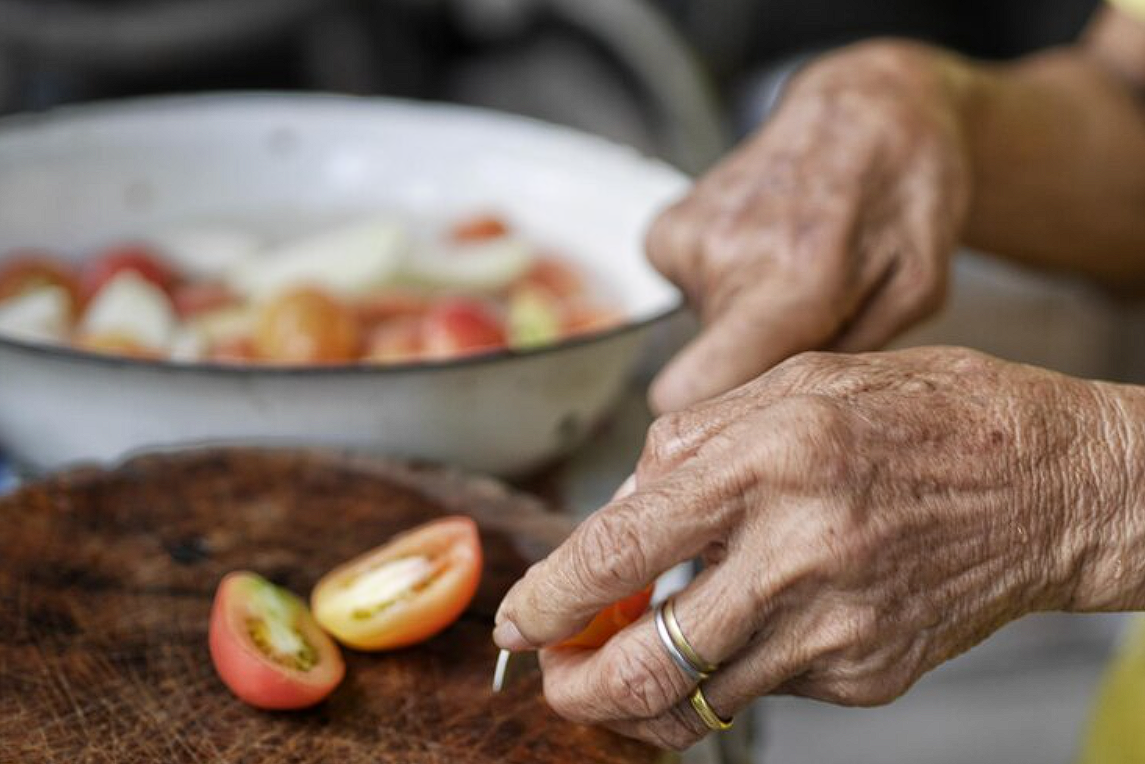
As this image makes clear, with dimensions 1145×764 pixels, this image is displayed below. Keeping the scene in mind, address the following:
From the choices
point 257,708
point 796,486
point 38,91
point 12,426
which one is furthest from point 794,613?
point 38,91

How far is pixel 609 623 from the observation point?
71 cm

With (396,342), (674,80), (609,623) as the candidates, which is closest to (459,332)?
(396,342)

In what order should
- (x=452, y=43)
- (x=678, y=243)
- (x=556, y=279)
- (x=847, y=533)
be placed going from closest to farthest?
1. (x=847, y=533)
2. (x=678, y=243)
3. (x=556, y=279)
4. (x=452, y=43)

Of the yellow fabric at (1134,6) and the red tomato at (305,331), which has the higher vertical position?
the yellow fabric at (1134,6)

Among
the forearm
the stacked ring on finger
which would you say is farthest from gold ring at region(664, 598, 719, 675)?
the forearm

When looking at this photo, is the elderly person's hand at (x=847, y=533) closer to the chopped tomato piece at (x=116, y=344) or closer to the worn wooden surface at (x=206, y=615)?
the worn wooden surface at (x=206, y=615)

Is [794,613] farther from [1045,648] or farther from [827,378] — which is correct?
[1045,648]

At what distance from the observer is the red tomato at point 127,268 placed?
1.17 meters

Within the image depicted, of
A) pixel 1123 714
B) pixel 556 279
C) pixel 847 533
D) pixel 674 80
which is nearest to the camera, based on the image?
pixel 847 533

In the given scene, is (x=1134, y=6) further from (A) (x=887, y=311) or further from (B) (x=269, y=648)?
(B) (x=269, y=648)

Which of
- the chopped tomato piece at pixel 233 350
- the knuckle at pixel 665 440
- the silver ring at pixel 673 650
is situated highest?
the knuckle at pixel 665 440

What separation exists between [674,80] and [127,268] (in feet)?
3.06

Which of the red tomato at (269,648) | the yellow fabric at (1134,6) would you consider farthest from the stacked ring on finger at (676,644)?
the yellow fabric at (1134,6)

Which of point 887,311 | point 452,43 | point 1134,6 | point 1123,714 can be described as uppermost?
point 1134,6
